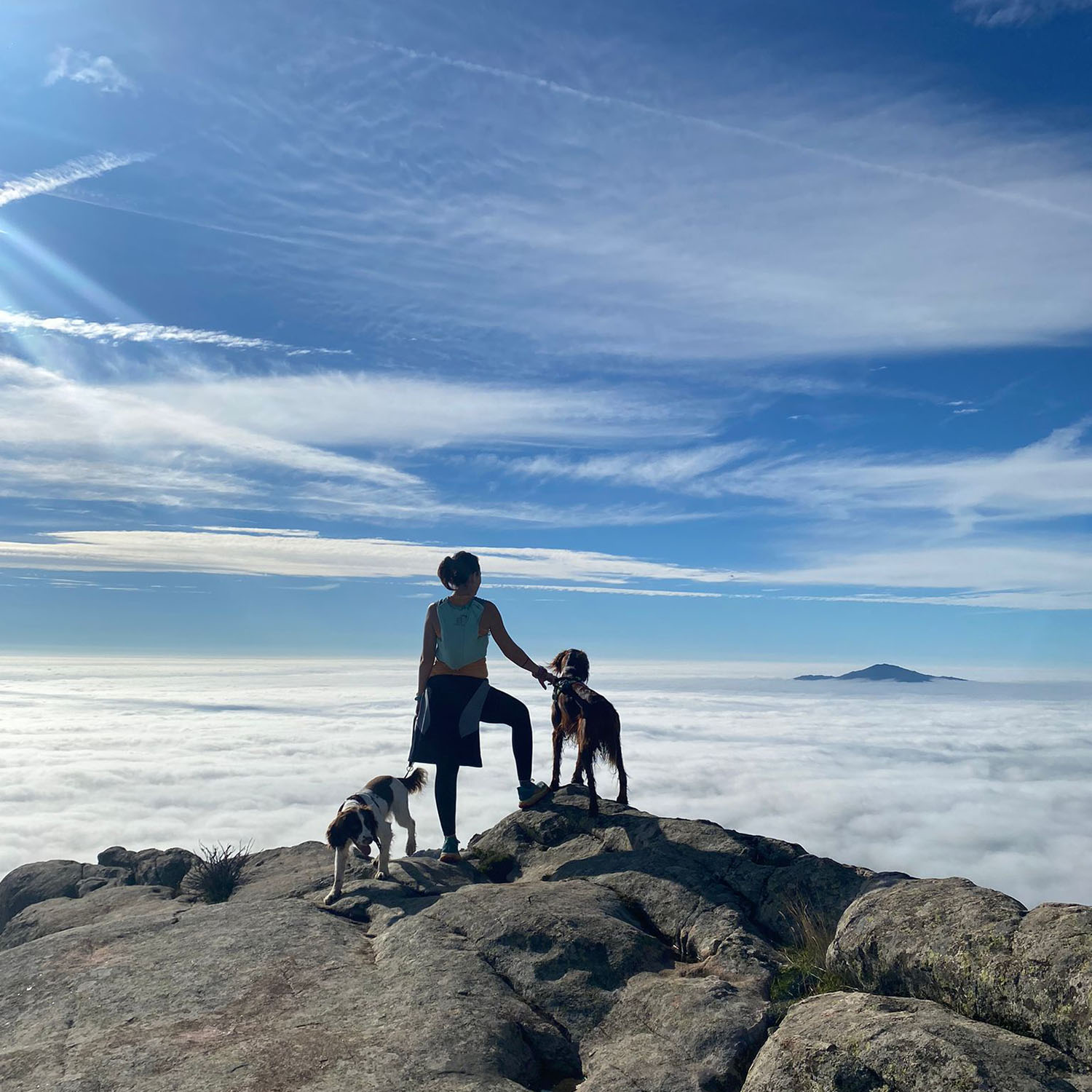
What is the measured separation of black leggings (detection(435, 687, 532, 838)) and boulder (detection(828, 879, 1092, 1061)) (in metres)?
5.17

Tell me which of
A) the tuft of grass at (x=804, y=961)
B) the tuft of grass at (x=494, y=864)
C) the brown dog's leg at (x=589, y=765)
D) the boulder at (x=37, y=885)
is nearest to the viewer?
the tuft of grass at (x=804, y=961)

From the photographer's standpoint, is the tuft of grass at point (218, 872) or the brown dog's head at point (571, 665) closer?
the tuft of grass at point (218, 872)

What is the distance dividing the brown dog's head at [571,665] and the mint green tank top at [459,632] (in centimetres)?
183

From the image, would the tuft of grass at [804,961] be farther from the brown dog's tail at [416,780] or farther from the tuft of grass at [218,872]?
the tuft of grass at [218,872]

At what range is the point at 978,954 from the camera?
528 cm

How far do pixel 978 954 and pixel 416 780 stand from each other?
8.14m

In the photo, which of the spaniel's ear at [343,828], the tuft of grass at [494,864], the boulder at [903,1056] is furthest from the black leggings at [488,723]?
the boulder at [903,1056]

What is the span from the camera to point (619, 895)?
862 centimetres

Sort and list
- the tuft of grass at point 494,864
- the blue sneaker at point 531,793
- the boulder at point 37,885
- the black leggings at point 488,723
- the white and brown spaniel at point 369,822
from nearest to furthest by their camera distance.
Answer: the white and brown spaniel at point 369,822, the tuft of grass at point 494,864, the black leggings at point 488,723, the blue sneaker at point 531,793, the boulder at point 37,885

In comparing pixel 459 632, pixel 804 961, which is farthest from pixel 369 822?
pixel 804 961

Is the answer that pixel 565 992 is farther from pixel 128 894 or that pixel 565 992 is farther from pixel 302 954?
pixel 128 894

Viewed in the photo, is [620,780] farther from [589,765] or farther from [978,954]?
[978,954]

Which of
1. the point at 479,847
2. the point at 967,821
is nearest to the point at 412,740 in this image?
the point at 479,847

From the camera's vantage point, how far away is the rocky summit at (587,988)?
4836 millimetres
